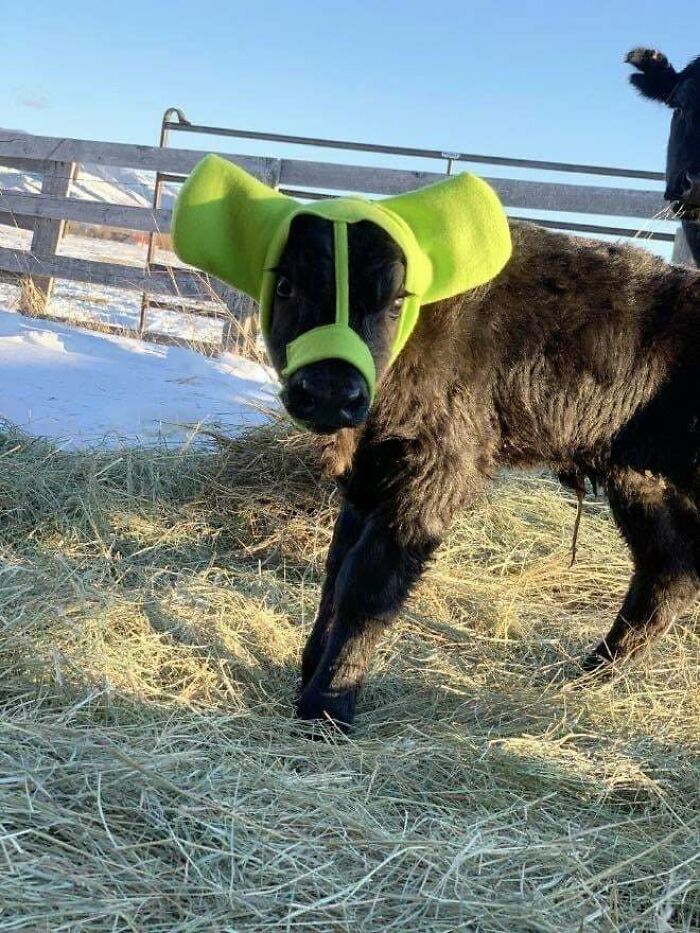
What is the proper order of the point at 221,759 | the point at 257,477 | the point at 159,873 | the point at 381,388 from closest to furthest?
1. the point at 159,873
2. the point at 221,759
3. the point at 381,388
4. the point at 257,477

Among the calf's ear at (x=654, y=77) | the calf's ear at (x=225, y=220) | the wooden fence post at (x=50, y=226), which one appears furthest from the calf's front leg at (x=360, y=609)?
the wooden fence post at (x=50, y=226)

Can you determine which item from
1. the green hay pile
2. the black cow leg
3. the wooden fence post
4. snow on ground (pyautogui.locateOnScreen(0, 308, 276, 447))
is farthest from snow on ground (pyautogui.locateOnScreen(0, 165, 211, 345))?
the black cow leg

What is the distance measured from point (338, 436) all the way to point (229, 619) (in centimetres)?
94

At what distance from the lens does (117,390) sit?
6.19 metres

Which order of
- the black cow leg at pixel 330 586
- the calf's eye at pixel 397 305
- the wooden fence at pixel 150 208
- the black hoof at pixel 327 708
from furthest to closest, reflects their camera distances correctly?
the wooden fence at pixel 150 208 → the black cow leg at pixel 330 586 → the black hoof at pixel 327 708 → the calf's eye at pixel 397 305

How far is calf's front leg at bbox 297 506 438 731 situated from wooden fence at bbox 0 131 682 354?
6.90 m

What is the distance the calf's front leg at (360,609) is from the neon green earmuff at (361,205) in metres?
0.66

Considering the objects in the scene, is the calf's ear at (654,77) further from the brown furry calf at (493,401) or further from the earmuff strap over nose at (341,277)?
the earmuff strap over nose at (341,277)

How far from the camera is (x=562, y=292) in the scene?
3.32 meters

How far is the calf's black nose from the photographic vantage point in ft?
8.33

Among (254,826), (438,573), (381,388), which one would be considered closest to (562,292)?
(381,388)

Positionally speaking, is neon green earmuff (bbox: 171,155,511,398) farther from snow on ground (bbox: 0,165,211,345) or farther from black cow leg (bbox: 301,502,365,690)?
snow on ground (bbox: 0,165,211,345)

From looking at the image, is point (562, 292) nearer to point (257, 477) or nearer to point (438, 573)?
point (438, 573)

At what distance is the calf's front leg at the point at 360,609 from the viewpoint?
3.00 m
